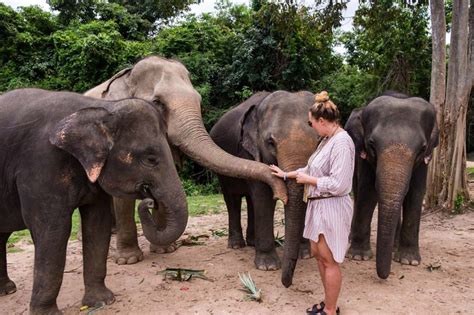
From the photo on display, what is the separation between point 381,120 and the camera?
451 centimetres

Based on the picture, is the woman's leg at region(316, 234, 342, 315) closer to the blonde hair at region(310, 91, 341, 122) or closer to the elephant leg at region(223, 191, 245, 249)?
the blonde hair at region(310, 91, 341, 122)

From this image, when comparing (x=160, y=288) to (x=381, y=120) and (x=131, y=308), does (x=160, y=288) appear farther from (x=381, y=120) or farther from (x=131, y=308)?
(x=381, y=120)

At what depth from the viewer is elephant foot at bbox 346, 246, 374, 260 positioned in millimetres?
5008

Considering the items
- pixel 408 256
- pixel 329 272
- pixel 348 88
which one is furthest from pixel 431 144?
pixel 348 88

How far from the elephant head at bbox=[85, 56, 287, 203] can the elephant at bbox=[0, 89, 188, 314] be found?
919 mm

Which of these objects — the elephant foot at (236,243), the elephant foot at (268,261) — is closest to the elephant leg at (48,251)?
the elephant foot at (268,261)

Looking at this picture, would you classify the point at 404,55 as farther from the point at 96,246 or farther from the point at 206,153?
the point at 96,246

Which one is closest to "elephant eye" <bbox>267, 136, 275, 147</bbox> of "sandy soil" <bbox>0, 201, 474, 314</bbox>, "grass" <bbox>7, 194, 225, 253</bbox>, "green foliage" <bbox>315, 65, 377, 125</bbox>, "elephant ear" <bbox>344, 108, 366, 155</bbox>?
"elephant ear" <bbox>344, 108, 366, 155</bbox>

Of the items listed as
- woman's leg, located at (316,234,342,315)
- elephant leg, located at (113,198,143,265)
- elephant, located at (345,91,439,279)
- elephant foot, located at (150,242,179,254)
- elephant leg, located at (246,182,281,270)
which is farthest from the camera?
elephant foot, located at (150,242,179,254)

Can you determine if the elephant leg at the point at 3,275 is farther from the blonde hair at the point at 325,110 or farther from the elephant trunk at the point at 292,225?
the blonde hair at the point at 325,110

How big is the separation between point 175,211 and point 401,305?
2.01m

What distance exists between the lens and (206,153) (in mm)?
4434

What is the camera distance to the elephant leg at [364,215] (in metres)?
5.03

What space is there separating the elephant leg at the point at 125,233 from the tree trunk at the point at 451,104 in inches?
206
